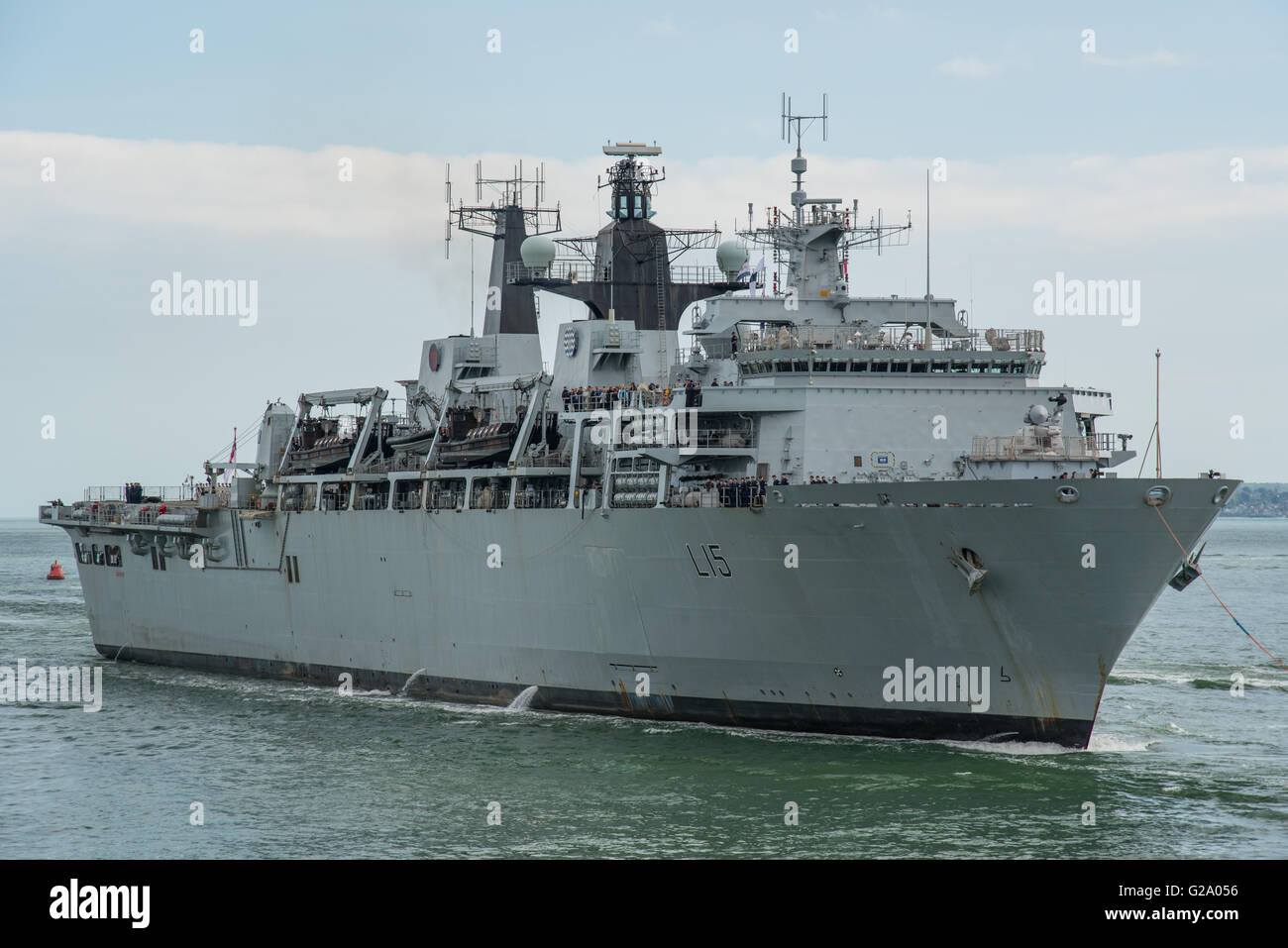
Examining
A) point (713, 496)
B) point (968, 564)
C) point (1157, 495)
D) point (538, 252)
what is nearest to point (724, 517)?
point (713, 496)

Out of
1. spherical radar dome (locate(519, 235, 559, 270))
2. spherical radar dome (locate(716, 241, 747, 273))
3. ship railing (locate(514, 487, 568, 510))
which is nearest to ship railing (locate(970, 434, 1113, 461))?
ship railing (locate(514, 487, 568, 510))

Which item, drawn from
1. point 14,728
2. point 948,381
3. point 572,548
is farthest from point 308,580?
point 948,381

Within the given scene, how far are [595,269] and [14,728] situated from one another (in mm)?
17970

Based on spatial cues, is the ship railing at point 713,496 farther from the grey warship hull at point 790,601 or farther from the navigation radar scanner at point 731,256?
the navigation radar scanner at point 731,256

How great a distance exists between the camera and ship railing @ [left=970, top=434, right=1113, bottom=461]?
26391mm

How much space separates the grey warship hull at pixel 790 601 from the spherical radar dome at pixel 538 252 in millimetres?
7633

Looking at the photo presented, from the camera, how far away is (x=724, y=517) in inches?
1050

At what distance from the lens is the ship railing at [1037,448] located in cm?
2639

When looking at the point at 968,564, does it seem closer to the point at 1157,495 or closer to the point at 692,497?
the point at 1157,495

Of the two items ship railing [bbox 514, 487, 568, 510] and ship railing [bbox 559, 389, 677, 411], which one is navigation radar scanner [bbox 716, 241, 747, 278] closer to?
ship railing [bbox 559, 389, 677, 411]

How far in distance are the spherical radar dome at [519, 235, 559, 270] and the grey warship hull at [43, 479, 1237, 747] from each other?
7.63m

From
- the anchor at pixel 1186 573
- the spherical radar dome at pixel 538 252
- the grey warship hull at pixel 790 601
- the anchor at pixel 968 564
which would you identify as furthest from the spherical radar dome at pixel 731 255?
the anchor at pixel 1186 573

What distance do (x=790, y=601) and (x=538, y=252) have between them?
14541mm

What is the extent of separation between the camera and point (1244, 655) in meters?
44.1
